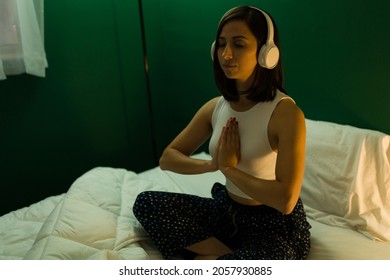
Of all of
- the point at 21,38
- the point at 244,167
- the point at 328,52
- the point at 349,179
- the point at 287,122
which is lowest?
the point at 349,179

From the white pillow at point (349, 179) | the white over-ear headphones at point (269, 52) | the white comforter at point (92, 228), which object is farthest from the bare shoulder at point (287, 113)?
the white comforter at point (92, 228)

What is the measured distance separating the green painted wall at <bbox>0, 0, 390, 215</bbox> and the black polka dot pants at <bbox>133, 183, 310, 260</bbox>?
0.52m

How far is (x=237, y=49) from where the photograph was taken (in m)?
0.92

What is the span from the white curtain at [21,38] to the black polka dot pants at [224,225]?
94cm

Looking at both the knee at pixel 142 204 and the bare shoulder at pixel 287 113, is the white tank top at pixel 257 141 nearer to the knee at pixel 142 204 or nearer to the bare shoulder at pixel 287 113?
the bare shoulder at pixel 287 113

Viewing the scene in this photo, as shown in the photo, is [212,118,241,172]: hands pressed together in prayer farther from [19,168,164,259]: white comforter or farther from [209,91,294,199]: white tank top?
[19,168,164,259]: white comforter

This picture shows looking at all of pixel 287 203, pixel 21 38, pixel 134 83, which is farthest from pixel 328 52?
pixel 21 38

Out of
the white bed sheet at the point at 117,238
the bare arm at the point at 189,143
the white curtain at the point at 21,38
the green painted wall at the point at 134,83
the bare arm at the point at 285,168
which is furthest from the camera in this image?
the white curtain at the point at 21,38

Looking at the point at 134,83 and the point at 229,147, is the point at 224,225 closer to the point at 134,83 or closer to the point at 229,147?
the point at 229,147

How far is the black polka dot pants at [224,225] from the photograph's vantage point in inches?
37.3

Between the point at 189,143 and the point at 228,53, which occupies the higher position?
the point at 228,53

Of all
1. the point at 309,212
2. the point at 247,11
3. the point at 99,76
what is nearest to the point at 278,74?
the point at 247,11

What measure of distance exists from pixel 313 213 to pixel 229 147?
1.58ft

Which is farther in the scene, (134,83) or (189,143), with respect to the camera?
(134,83)
